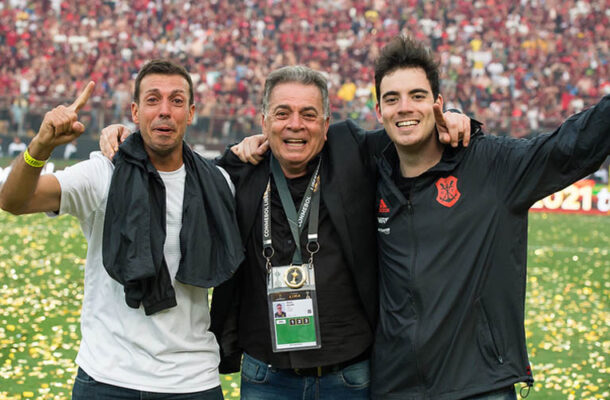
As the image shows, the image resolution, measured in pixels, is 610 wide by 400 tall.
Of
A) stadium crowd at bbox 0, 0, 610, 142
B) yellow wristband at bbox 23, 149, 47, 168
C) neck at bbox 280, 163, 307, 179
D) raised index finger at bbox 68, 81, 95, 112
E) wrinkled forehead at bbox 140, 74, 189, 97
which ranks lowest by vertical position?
neck at bbox 280, 163, 307, 179

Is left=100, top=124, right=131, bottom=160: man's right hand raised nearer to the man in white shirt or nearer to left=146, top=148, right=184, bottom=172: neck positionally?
the man in white shirt

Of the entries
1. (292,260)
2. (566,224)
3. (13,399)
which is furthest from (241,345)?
(566,224)

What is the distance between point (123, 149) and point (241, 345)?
0.97 m

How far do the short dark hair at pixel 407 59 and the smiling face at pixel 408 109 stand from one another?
2 cm

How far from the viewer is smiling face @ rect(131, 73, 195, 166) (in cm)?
285

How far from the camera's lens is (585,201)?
15.5m

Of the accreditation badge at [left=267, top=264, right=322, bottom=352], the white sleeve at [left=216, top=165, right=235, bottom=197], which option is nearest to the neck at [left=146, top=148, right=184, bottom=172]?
the white sleeve at [left=216, top=165, right=235, bottom=197]

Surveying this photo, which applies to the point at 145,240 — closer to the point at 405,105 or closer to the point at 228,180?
the point at 228,180

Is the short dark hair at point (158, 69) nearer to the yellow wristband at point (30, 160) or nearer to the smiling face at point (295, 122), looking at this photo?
the smiling face at point (295, 122)

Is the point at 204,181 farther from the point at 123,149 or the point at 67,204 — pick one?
the point at 67,204

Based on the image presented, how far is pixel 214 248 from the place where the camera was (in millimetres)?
2887

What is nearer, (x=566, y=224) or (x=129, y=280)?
(x=129, y=280)

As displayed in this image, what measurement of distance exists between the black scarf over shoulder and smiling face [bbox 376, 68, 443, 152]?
76 centimetres

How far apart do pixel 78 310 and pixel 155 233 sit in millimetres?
5415
